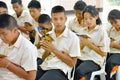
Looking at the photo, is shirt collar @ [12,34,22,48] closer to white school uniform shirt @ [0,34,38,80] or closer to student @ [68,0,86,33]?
white school uniform shirt @ [0,34,38,80]

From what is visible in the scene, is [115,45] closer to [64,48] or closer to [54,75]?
[64,48]

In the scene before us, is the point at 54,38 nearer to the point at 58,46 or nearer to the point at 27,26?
the point at 58,46

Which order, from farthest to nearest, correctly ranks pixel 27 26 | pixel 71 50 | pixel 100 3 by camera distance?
pixel 100 3
pixel 27 26
pixel 71 50

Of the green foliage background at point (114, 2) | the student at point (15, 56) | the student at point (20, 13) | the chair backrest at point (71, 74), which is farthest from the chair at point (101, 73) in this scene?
the green foliage background at point (114, 2)

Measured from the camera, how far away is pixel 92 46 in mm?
2428

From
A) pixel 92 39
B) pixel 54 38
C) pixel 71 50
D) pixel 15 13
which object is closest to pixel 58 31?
pixel 54 38

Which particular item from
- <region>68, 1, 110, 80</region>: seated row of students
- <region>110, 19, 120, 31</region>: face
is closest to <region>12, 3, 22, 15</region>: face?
<region>68, 1, 110, 80</region>: seated row of students

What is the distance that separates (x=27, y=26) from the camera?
296 cm

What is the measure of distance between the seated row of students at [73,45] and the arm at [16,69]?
0.06ft

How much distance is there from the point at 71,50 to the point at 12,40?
0.55 metres

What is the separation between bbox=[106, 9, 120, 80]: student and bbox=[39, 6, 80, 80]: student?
2.01ft

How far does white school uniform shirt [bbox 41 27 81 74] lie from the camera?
2.10 meters

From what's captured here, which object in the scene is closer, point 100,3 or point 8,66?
point 8,66

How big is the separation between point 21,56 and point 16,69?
3.9 inches
